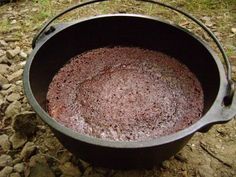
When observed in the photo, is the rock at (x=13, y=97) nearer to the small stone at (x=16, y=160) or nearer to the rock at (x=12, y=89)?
the rock at (x=12, y=89)

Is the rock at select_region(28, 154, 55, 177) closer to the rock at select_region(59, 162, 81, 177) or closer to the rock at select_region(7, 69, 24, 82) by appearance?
the rock at select_region(59, 162, 81, 177)

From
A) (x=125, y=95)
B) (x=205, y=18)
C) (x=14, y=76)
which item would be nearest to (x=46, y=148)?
(x=125, y=95)

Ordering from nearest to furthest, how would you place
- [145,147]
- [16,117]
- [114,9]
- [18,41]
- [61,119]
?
1. [145,147]
2. [61,119]
3. [16,117]
4. [18,41]
5. [114,9]

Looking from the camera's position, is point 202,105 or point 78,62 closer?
point 202,105

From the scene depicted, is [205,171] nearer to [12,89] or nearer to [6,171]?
[6,171]

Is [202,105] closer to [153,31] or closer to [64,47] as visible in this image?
[153,31]

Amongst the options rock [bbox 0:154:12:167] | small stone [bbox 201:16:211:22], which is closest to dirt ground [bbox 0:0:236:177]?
rock [bbox 0:154:12:167]

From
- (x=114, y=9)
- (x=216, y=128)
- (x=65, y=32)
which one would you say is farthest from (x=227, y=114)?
(x=114, y=9)
